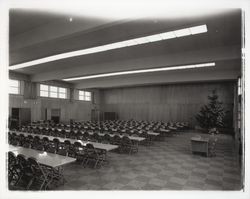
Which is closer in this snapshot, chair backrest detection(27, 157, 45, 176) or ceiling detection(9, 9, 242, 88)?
chair backrest detection(27, 157, 45, 176)

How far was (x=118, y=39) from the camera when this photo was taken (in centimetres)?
661

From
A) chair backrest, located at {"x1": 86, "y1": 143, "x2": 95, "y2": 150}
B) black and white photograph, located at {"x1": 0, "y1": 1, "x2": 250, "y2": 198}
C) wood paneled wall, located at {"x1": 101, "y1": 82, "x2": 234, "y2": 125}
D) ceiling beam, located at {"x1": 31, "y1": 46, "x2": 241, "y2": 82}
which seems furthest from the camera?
wood paneled wall, located at {"x1": 101, "y1": 82, "x2": 234, "y2": 125}

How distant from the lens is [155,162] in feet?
23.6

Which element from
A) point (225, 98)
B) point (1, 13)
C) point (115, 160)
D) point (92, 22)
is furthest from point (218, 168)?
point (225, 98)

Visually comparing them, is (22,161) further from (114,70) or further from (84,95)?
(84,95)

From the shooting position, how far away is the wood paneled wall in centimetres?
1953

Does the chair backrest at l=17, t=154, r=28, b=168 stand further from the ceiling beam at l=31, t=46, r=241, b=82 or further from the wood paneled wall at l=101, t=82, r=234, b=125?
the wood paneled wall at l=101, t=82, r=234, b=125

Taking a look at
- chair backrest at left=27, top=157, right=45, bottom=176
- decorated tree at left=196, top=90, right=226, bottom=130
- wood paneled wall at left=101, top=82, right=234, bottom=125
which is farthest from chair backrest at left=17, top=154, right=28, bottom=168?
wood paneled wall at left=101, top=82, right=234, bottom=125

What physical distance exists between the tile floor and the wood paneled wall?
12.3m

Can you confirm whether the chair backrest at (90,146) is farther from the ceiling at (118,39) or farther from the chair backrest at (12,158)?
the ceiling at (118,39)

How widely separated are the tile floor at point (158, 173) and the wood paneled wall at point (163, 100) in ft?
40.4

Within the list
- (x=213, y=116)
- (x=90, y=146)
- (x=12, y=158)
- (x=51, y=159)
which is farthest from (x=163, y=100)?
(x=12, y=158)

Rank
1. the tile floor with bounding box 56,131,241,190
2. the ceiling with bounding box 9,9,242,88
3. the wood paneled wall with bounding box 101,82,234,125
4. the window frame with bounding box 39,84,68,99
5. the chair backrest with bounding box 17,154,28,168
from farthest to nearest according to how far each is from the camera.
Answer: the wood paneled wall with bounding box 101,82,234,125 → the window frame with bounding box 39,84,68,99 → the ceiling with bounding box 9,9,242,88 → the tile floor with bounding box 56,131,241,190 → the chair backrest with bounding box 17,154,28,168

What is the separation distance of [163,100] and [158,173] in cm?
1655
